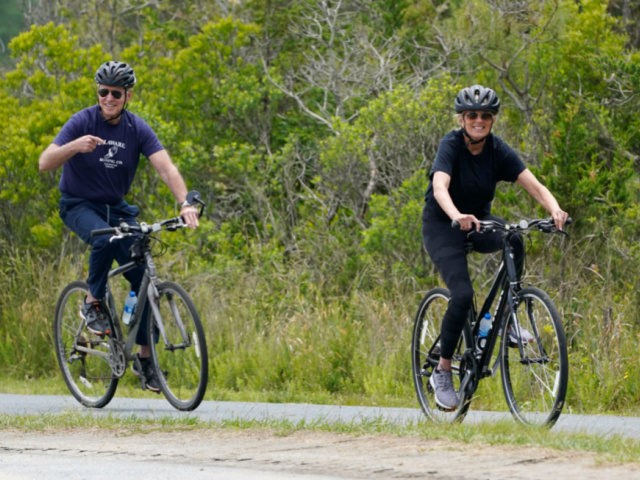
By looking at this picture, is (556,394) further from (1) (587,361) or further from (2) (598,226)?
(2) (598,226)

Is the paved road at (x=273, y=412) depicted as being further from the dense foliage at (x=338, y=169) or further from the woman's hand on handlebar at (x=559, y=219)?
the woman's hand on handlebar at (x=559, y=219)

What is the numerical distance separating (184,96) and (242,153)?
5.41 feet

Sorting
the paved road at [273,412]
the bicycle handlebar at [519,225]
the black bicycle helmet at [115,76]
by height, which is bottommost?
the paved road at [273,412]

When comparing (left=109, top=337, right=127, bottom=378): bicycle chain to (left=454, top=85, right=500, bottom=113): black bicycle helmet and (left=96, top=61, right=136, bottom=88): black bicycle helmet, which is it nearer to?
(left=96, top=61, right=136, bottom=88): black bicycle helmet

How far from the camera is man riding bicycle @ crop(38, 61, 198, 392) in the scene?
409 inches

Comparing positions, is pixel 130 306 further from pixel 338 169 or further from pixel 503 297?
pixel 338 169

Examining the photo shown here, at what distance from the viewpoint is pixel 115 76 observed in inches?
407

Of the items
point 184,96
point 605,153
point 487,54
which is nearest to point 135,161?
point 605,153

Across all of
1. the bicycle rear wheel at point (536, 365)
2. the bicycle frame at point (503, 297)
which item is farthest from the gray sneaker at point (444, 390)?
the bicycle rear wheel at point (536, 365)

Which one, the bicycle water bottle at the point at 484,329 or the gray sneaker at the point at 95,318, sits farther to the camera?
the gray sneaker at the point at 95,318

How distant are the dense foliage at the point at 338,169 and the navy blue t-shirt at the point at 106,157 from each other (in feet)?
9.53

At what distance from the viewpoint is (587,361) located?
1188 cm

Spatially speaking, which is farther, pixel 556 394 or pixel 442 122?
pixel 442 122

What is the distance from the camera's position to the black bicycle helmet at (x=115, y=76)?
1034 centimetres
